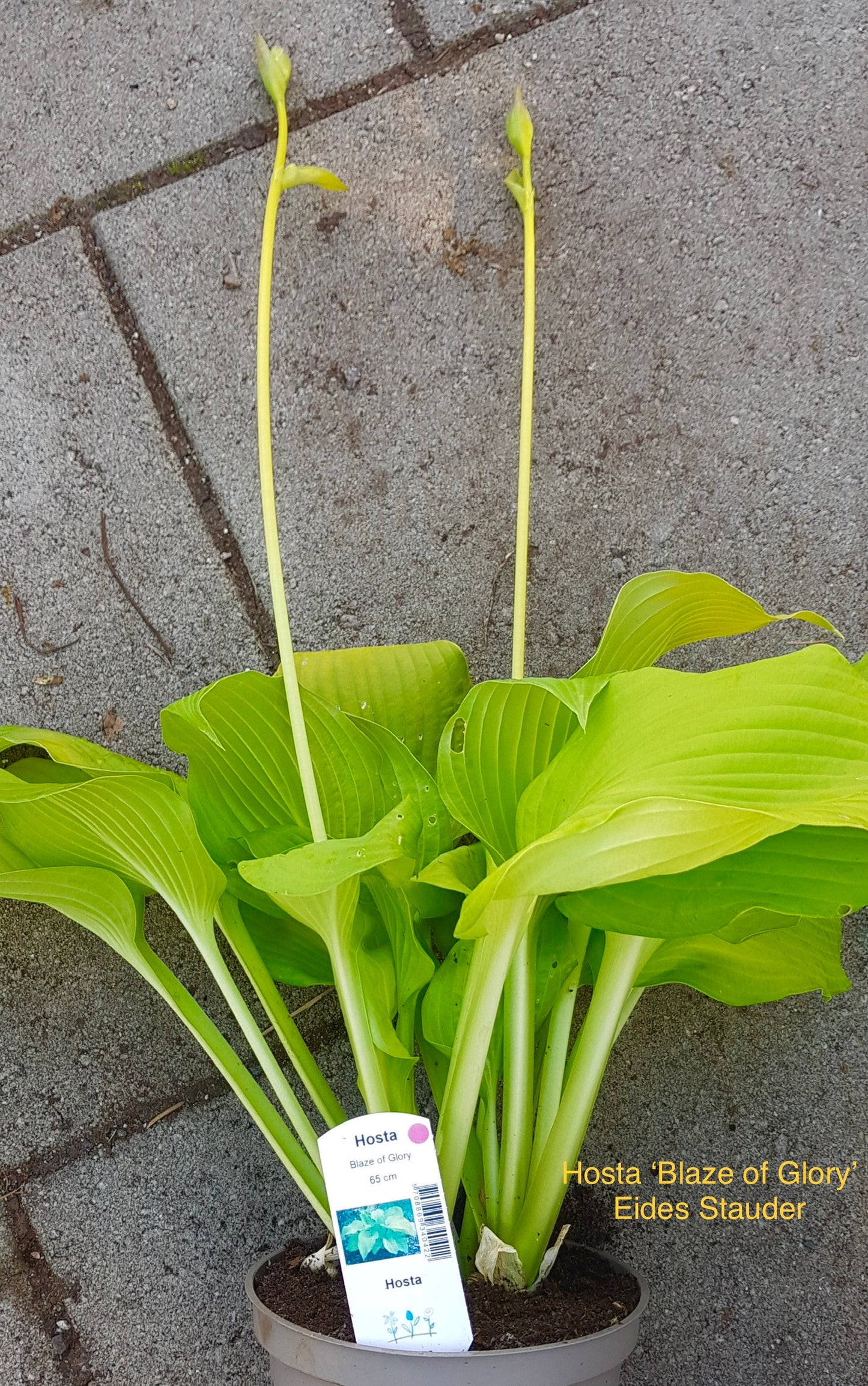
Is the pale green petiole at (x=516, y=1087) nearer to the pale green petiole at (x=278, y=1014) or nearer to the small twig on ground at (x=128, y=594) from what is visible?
the pale green petiole at (x=278, y=1014)

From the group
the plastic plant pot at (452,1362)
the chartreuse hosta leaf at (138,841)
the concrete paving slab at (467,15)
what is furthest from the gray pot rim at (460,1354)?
the concrete paving slab at (467,15)

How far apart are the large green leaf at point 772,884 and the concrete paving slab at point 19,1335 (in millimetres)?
689

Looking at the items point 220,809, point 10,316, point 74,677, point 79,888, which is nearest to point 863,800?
point 220,809

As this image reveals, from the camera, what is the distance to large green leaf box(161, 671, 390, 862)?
660mm

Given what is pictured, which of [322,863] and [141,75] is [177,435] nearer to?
[141,75]

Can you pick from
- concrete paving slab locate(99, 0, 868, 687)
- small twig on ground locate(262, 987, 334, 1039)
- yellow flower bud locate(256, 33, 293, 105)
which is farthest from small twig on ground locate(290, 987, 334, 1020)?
yellow flower bud locate(256, 33, 293, 105)

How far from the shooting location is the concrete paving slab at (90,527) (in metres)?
0.88

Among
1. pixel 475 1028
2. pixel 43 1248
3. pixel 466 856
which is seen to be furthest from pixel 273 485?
pixel 43 1248

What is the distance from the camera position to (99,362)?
891mm

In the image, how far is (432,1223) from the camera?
25.0 inches

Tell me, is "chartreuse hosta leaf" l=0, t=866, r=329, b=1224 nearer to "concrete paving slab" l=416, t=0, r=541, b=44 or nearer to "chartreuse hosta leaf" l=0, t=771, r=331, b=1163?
"chartreuse hosta leaf" l=0, t=771, r=331, b=1163

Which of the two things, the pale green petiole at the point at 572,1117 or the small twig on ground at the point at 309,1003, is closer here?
the pale green petiole at the point at 572,1117

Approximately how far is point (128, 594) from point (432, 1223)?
22.7 inches

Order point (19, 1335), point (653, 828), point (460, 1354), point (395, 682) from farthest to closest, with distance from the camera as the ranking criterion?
1. point (19, 1335)
2. point (395, 682)
3. point (460, 1354)
4. point (653, 828)
